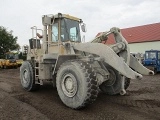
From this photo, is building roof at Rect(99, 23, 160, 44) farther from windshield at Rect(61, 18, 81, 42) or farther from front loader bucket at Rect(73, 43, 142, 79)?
front loader bucket at Rect(73, 43, 142, 79)

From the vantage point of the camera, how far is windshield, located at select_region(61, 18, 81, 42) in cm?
750

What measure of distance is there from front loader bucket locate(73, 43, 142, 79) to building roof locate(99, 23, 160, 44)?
94.5 feet

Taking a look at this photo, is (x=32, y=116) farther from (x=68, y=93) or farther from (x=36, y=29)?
(x=36, y=29)

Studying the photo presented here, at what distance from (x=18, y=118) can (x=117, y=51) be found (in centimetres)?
323

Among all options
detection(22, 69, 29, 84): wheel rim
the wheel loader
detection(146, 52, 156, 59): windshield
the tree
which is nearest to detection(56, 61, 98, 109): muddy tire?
the wheel loader

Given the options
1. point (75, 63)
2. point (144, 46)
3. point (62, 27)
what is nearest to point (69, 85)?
point (75, 63)

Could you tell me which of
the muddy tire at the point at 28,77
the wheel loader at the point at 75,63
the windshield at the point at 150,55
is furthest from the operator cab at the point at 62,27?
the windshield at the point at 150,55

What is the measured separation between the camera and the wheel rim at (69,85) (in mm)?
5988

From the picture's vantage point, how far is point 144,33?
36375 mm

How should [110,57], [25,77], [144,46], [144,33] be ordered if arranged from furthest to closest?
[144,33]
[144,46]
[25,77]
[110,57]

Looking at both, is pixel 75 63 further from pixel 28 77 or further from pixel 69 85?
pixel 28 77

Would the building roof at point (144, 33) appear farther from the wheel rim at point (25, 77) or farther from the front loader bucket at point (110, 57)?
the front loader bucket at point (110, 57)

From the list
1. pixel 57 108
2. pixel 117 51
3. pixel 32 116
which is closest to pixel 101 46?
pixel 117 51

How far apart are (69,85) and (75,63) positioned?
2.09ft
